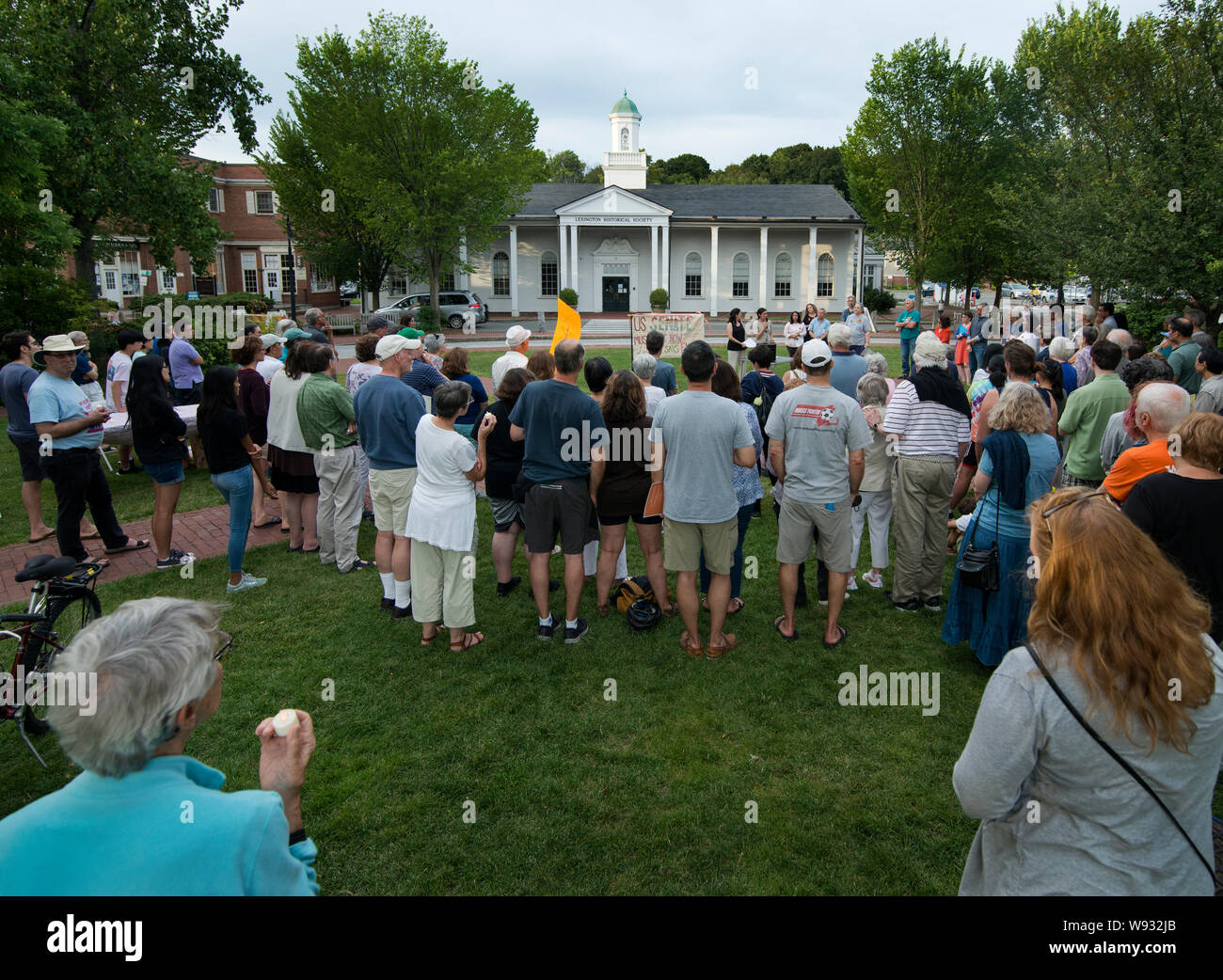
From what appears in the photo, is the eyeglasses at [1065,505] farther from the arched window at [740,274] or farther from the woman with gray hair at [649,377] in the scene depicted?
the arched window at [740,274]

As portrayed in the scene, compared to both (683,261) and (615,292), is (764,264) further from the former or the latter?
(615,292)

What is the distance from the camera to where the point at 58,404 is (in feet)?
21.9

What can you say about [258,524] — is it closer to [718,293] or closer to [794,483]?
[794,483]

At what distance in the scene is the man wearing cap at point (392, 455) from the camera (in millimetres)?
6160

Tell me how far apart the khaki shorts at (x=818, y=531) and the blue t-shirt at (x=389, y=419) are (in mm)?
2924

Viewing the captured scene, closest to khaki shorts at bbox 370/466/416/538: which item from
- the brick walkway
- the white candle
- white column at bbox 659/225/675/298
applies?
the brick walkway

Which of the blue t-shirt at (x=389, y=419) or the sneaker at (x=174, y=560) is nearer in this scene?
the blue t-shirt at (x=389, y=419)

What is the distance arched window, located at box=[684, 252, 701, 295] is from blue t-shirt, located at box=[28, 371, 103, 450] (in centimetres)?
3836

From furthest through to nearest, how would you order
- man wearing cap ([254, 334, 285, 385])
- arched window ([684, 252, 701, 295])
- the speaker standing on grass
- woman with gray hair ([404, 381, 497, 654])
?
1. arched window ([684, 252, 701, 295])
2. man wearing cap ([254, 334, 285, 385])
3. the speaker standing on grass
4. woman with gray hair ([404, 381, 497, 654])

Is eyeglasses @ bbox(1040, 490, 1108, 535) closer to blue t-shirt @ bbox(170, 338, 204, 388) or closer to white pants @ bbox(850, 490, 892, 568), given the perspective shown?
white pants @ bbox(850, 490, 892, 568)

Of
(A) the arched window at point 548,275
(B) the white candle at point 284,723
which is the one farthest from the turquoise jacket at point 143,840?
(A) the arched window at point 548,275

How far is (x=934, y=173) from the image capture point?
35.5 m

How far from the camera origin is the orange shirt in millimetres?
4242
